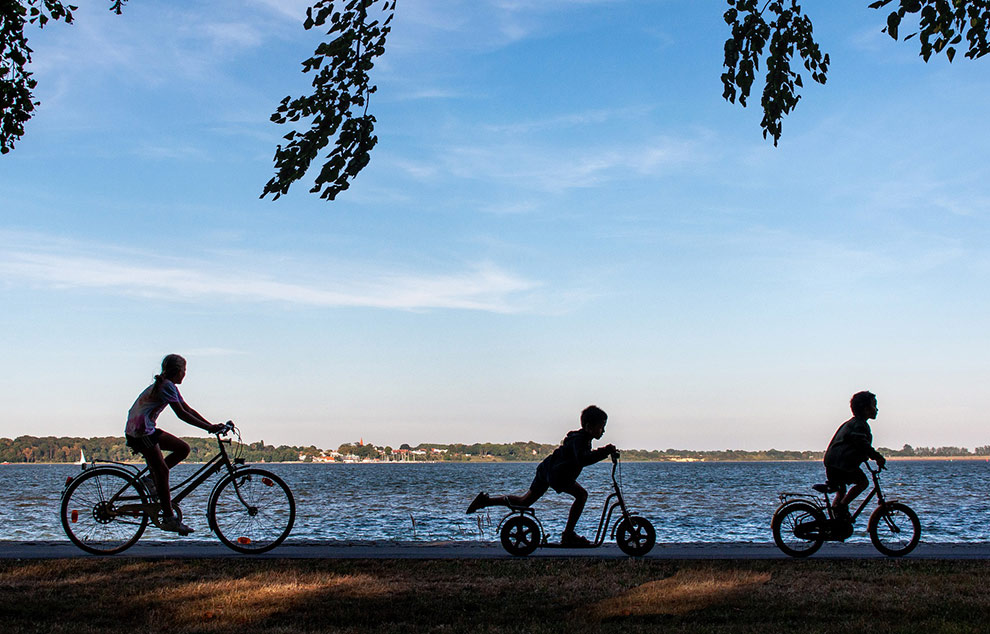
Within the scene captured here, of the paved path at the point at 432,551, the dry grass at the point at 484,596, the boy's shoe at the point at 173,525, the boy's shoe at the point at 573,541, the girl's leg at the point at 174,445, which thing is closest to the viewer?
the dry grass at the point at 484,596

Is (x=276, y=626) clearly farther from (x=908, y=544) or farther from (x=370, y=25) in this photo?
(x=908, y=544)

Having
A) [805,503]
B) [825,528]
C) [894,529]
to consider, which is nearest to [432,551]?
[805,503]

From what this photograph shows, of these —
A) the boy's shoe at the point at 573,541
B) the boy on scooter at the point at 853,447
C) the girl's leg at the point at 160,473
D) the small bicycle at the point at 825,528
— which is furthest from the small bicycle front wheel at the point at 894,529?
the girl's leg at the point at 160,473

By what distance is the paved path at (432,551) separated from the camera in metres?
9.36

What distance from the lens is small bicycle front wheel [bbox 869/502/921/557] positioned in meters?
10.0

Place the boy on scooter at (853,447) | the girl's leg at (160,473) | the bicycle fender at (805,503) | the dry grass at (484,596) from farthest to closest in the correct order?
the bicycle fender at (805,503) → the boy on scooter at (853,447) → the girl's leg at (160,473) → the dry grass at (484,596)

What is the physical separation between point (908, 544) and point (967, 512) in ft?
96.3

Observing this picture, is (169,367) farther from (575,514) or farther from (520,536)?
(575,514)

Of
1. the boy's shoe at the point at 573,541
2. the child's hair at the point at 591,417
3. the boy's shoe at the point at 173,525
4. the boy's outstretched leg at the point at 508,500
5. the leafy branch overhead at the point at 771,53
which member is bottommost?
the boy's shoe at the point at 573,541

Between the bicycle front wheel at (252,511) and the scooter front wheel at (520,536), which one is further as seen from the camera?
the scooter front wheel at (520,536)

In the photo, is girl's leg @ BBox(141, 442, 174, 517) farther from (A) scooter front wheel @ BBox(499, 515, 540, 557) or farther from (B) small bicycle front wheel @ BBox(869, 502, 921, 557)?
(B) small bicycle front wheel @ BBox(869, 502, 921, 557)

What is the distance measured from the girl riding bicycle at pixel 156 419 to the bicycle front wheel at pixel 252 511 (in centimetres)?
70

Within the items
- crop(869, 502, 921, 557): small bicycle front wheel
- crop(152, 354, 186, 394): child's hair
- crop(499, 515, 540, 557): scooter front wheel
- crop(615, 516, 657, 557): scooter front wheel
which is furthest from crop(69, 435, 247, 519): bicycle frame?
crop(869, 502, 921, 557): small bicycle front wheel

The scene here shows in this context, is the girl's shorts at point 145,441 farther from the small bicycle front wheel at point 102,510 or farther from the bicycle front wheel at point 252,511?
the bicycle front wheel at point 252,511
